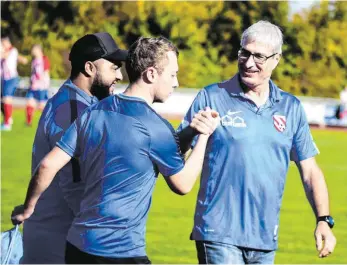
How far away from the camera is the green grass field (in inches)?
445

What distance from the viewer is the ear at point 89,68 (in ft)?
21.2

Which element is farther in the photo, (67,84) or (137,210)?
(67,84)

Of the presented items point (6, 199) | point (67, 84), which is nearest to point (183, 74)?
point (6, 199)

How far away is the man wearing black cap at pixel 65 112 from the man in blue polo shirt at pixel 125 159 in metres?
0.70

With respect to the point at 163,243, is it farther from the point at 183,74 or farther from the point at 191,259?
the point at 183,74

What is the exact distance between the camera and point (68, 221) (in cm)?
651

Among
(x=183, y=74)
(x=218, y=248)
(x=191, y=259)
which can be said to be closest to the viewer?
(x=218, y=248)

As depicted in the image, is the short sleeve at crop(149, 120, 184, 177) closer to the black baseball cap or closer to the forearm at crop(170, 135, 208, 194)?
the forearm at crop(170, 135, 208, 194)

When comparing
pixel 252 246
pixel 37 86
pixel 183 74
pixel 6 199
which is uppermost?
pixel 252 246

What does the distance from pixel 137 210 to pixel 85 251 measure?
34 cm

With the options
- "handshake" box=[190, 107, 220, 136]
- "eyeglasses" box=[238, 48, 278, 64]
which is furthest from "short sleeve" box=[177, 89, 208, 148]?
"handshake" box=[190, 107, 220, 136]

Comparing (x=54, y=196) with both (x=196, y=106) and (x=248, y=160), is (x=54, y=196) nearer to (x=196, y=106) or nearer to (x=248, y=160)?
(x=196, y=106)

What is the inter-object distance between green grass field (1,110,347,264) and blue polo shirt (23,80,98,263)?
4111 millimetres

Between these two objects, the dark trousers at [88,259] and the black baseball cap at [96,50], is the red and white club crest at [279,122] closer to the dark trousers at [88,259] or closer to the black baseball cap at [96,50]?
the black baseball cap at [96,50]
